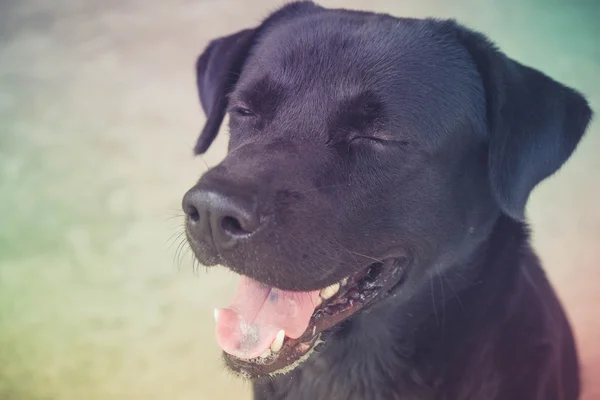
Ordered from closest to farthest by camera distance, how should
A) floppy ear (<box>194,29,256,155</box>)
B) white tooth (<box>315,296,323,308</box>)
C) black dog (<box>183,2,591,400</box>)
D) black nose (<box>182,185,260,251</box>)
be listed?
black nose (<box>182,185,260,251</box>) < black dog (<box>183,2,591,400</box>) < white tooth (<box>315,296,323,308</box>) < floppy ear (<box>194,29,256,155</box>)

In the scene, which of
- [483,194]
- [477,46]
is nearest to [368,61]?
[477,46]

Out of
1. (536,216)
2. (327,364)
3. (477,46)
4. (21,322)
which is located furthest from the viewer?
(21,322)

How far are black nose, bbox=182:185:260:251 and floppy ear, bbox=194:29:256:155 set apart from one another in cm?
44

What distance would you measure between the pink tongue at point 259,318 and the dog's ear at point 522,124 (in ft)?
1.37

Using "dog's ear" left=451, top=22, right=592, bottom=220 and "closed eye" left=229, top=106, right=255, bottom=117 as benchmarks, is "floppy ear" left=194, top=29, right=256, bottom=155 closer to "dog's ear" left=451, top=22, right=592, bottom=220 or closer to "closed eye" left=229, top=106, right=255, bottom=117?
"closed eye" left=229, top=106, right=255, bottom=117

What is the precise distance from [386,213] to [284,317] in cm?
26

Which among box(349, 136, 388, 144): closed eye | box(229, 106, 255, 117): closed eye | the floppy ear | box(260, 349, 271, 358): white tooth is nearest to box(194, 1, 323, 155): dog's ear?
the floppy ear

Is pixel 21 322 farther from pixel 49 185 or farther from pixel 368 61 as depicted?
pixel 368 61

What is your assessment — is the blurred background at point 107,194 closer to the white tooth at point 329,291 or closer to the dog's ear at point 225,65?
the dog's ear at point 225,65

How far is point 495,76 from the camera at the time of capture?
115 cm

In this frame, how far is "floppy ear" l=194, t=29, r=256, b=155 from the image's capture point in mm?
1374

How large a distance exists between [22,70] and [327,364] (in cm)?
109

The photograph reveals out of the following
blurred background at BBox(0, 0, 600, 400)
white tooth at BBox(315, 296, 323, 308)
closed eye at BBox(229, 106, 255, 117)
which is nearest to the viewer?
white tooth at BBox(315, 296, 323, 308)

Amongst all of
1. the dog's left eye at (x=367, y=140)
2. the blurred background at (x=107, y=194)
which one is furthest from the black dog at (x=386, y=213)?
the blurred background at (x=107, y=194)
